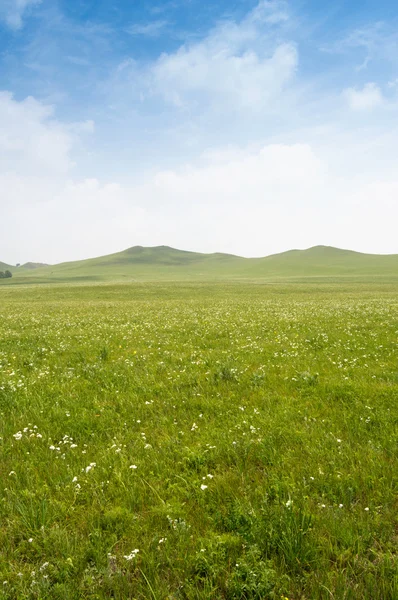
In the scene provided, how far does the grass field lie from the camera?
134 inches

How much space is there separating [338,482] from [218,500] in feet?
5.83

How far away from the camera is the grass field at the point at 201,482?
11.2 ft

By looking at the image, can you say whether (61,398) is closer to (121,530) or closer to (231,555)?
(121,530)

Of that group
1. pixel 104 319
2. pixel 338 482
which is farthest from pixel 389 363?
pixel 104 319

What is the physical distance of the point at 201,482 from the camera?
4.94 metres

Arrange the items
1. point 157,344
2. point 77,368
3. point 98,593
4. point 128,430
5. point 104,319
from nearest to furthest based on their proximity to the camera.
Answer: point 98,593 < point 128,430 < point 77,368 < point 157,344 < point 104,319

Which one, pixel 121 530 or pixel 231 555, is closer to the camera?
pixel 231 555

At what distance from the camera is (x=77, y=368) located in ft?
36.2

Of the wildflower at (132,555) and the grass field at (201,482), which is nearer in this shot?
the grass field at (201,482)

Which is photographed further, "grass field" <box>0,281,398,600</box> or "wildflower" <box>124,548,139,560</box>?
"wildflower" <box>124,548,139,560</box>

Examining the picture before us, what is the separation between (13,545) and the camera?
3.91m

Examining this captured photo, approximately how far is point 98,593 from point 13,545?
141cm

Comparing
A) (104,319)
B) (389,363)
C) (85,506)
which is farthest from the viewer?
(104,319)

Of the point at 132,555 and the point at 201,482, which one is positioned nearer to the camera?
the point at 132,555
